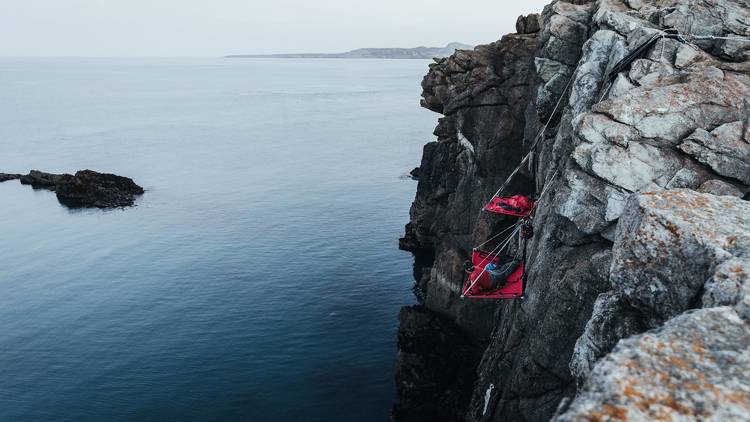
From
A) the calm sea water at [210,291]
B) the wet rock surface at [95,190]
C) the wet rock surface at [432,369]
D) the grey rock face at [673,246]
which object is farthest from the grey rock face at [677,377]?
the wet rock surface at [95,190]

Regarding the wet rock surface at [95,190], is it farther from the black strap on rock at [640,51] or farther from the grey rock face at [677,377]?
the grey rock face at [677,377]

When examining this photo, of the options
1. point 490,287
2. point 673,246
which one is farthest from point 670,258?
point 490,287

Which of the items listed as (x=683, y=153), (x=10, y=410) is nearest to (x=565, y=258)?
(x=683, y=153)

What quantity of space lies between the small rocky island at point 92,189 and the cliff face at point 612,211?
65.2 meters

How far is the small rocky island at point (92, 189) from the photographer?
313 feet

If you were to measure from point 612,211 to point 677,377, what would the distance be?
17.8 metres

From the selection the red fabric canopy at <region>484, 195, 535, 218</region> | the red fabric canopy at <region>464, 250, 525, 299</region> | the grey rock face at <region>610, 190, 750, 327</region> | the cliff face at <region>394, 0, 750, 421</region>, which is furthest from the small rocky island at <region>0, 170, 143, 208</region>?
the grey rock face at <region>610, 190, 750, 327</region>

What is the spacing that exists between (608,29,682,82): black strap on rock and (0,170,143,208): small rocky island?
86969 mm

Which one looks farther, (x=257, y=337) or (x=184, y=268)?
(x=184, y=268)

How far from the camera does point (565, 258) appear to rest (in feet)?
89.9

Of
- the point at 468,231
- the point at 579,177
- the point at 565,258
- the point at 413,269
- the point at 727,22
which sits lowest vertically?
the point at 413,269

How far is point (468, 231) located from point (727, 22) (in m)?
32.5

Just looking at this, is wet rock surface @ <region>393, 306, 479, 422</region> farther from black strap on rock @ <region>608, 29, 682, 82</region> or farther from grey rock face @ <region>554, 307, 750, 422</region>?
grey rock face @ <region>554, 307, 750, 422</region>

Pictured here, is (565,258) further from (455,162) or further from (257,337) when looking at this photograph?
(455,162)
